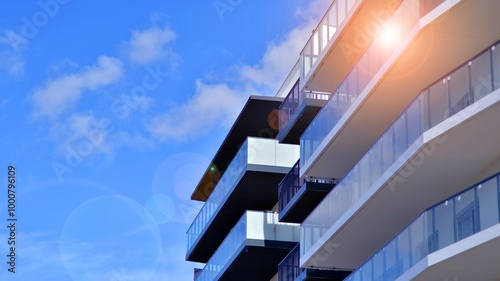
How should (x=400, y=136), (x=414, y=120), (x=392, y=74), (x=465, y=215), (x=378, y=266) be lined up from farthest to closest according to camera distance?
(x=392, y=74)
(x=378, y=266)
(x=400, y=136)
(x=414, y=120)
(x=465, y=215)

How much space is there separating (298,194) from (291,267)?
9.88 ft

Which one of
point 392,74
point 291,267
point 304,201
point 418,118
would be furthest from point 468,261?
point 291,267

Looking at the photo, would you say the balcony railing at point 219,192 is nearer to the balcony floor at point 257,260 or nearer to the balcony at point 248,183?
the balcony at point 248,183

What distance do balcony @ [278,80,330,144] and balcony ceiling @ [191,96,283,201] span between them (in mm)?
2282

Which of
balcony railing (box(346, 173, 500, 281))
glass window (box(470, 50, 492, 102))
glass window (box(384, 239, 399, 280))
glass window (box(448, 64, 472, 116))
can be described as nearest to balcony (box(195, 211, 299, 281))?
balcony railing (box(346, 173, 500, 281))

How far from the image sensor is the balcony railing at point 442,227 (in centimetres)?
2275

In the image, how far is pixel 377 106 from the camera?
3130cm

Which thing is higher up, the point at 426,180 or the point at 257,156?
the point at 257,156

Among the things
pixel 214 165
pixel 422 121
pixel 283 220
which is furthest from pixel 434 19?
pixel 214 165

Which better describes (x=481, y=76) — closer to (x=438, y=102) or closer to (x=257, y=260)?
(x=438, y=102)

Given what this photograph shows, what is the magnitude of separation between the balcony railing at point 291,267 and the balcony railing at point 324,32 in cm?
586

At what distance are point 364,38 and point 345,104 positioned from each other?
2.62 metres

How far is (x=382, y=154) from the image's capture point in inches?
1148

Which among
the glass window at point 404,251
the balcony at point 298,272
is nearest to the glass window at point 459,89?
the glass window at point 404,251
